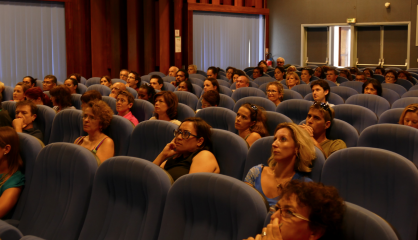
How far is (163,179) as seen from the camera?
2295 millimetres

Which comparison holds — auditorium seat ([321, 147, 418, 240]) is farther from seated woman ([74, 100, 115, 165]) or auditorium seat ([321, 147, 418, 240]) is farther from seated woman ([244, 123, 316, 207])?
seated woman ([74, 100, 115, 165])

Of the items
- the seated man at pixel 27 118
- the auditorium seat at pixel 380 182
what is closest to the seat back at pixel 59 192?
the auditorium seat at pixel 380 182

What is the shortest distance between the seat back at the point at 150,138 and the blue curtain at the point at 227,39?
9765 mm

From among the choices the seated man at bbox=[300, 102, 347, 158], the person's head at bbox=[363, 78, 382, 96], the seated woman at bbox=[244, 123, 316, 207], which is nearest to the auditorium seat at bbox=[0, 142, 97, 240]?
the seated woman at bbox=[244, 123, 316, 207]

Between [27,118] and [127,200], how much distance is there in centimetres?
Result: 270

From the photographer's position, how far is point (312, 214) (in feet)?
5.48

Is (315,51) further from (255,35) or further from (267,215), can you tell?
(267,215)

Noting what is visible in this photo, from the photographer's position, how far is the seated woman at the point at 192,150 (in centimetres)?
308

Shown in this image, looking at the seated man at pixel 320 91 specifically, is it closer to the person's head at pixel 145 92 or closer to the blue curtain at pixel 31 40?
the person's head at pixel 145 92

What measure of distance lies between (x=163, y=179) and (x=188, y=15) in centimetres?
1113

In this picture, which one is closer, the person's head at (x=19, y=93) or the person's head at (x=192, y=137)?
the person's head at (x=192, y=137)

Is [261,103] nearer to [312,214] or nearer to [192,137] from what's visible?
[192,137]

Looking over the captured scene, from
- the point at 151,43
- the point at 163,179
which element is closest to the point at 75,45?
the point at 151,43

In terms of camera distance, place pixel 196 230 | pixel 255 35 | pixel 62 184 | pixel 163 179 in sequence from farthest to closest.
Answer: pixel 255 35, pixel 62 184, pixel 163 179, pixel 196 230
